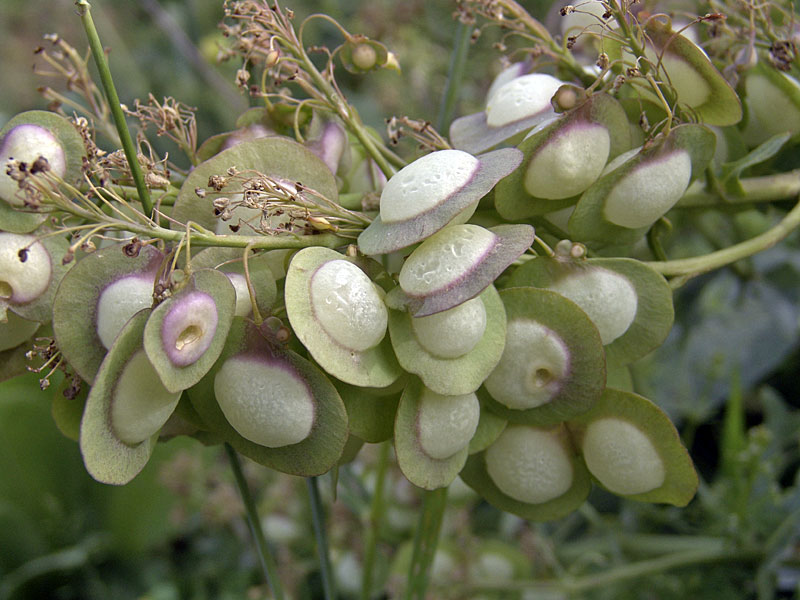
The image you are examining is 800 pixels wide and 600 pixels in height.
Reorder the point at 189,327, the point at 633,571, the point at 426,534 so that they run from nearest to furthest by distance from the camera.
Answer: the point at 189,327 < the point at 426,534 < the point at 633,571

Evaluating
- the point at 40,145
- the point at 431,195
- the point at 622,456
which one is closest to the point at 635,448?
the point at 622,456

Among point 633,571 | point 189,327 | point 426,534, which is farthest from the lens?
point 633,571

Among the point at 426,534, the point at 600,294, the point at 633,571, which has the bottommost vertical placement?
the point at 633,571

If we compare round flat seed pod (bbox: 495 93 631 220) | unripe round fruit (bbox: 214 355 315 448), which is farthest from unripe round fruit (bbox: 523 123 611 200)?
unripe round fruit (bbox: 214 355 315 448)

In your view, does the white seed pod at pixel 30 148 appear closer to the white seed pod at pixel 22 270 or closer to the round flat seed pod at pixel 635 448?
the white seed pod at pixel 22 270

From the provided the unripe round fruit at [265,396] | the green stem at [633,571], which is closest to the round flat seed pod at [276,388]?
the unripe round fruit at [265,396]

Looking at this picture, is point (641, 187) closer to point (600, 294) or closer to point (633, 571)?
point (600, 294)
